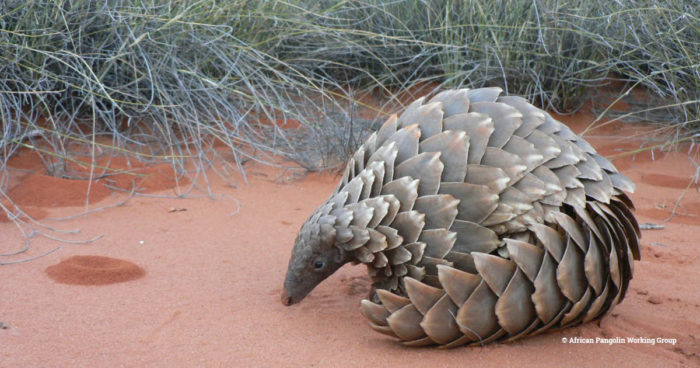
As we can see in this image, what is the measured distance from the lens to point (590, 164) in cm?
252

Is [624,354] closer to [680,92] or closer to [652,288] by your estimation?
[652,288]

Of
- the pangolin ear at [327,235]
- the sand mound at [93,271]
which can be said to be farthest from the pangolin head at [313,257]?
the sand mound at [93,271]

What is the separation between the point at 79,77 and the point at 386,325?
3111 mm

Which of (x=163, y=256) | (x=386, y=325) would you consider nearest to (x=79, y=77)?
(x=163, y=256)

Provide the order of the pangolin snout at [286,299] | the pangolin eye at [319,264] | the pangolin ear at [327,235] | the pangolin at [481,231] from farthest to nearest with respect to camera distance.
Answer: the pangolin snout at [286,299] → the pangolin eye at [319,264] → the pangolin ear at [327,235] → the pangolin at [481,231]

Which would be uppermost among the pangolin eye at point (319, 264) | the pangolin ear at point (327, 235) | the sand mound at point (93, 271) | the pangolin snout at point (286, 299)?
the pangolin ear at point (327, 235)

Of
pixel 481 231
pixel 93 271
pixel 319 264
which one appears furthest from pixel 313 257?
pixel 93 271

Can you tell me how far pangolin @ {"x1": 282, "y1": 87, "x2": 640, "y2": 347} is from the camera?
229 centimetres

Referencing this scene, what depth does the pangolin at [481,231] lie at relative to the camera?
2291 millimetres

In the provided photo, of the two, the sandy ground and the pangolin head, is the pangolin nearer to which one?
the pangolin head

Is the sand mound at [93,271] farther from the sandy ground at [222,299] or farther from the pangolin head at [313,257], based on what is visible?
the pangolin head at [313,257]

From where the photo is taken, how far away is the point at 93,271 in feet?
10.0

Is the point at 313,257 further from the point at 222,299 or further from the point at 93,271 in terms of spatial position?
the point at 93,271

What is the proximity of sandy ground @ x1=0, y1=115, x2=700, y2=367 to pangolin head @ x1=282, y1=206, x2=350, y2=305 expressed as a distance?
114 mm
